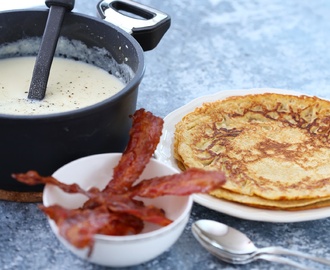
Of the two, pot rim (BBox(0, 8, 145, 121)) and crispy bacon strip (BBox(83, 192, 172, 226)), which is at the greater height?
pot rim (BBox(0, 8, 145, 121))

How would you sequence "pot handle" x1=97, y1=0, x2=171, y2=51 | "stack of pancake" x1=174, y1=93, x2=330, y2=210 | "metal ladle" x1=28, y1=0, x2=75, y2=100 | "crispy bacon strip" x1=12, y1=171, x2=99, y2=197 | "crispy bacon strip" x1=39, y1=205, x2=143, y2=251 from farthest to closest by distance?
"pot handle" x1=97, y1=0, x2=171, y2=51, "metal ladle" x1=28, y1=0, x2=75, y2=100, "stack of pancake" x1=174, y1=93, x2=330, y2=210, "crispy bacon strip" x1=12, y1=171, x2=99, y2=197, "crispy bacon strip" x1=39, y1=205, x2=143, y2=251

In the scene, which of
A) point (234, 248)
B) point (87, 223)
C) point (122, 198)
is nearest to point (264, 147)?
point (234, 248)

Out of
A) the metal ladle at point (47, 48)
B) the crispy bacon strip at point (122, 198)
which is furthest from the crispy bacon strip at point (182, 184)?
the metal ladle at point (47, 48)

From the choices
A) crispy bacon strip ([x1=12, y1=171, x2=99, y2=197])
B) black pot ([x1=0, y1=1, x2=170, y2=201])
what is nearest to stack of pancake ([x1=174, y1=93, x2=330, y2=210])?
black pot ([x1=0, y1=1, x2=170, y2=201])

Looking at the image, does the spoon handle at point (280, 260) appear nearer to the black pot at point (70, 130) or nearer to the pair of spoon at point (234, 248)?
the pair of spoon at point (234, 248)

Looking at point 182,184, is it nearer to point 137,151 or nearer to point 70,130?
point 137,151

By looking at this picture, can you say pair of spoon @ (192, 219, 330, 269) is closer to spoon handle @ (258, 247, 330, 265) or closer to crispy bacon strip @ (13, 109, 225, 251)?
spoon handle @ (258, 247, 330, 265)

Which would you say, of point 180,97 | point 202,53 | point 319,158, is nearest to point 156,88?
point 180,97
